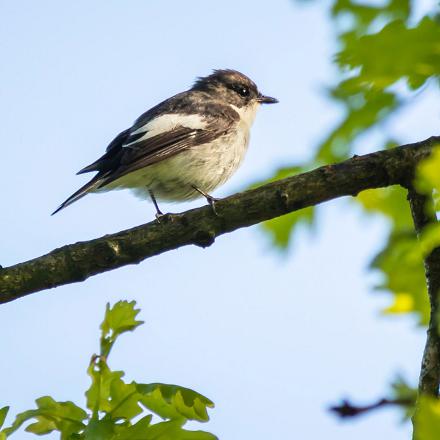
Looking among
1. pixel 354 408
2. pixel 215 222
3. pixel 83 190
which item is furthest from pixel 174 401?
pixel 83 190

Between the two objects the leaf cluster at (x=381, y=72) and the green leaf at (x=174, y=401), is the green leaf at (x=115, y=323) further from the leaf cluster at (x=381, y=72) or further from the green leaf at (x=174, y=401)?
the leaf cluster at (x=381, y=72)

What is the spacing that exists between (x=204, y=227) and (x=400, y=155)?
1.04m

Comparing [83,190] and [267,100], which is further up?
[267,100]

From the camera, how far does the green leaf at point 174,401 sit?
2.41 meters

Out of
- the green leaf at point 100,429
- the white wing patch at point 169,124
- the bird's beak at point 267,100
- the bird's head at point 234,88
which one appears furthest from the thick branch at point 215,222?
the bird's beak at point 267,100

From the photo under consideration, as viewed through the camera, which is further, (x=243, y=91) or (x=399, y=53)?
(x=243, y=91)

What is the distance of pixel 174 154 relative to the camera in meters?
7.26

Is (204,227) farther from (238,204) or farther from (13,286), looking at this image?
(13,286)

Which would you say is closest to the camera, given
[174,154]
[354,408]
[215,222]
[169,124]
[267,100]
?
[354,408]

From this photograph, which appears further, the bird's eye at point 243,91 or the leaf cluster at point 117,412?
the bird's eye at point 243,91

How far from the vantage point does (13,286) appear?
3.85 m

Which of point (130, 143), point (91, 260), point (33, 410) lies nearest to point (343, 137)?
point (33, 410)

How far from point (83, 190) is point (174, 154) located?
3.23 feet

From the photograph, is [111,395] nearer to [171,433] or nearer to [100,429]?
[100,429]
